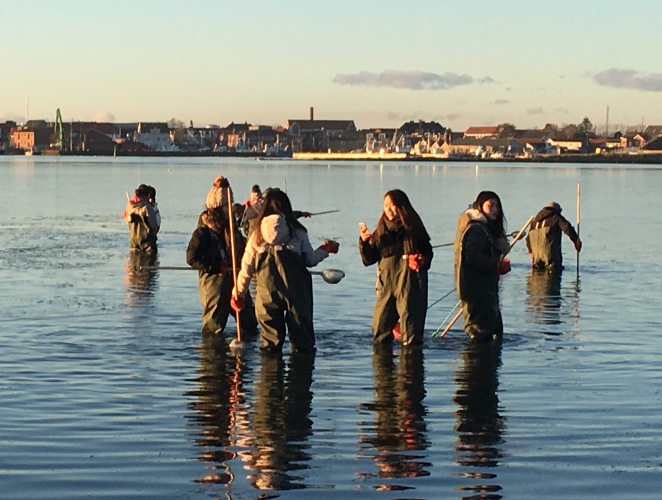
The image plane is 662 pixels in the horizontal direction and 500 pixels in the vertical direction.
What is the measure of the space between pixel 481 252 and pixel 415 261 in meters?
0.83

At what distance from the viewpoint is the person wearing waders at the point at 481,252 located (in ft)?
41.0

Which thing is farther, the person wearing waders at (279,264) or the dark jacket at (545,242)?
the dark jacket at (545,242)

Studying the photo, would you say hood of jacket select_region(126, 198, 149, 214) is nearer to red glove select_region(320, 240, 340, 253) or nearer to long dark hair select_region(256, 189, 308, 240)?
long dark hair select_region(256, 189, 308, 240)

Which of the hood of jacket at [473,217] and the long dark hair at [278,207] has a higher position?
the long dark hair at [278,207]

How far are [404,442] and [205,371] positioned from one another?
359 centimetres

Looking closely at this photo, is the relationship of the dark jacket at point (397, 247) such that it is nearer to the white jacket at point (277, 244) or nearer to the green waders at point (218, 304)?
the white jacket at point (277, 244)

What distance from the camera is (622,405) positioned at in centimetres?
1065

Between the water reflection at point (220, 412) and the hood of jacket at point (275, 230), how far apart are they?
1422mm

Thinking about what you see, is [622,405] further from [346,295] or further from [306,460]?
[346,295]

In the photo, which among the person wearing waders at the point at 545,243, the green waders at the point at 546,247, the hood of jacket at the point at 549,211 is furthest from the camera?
the green waders at the point at 546,247

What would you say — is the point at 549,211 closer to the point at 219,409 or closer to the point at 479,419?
the point at 479,419

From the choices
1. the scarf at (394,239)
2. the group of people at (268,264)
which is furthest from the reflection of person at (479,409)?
the group of people at (268,264)

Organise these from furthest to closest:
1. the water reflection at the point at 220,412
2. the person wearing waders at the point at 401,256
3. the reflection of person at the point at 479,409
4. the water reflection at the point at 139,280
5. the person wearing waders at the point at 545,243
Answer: the person wearing waders at the point at 545,243 → the water reflection at the point at 139,280 → the person wearing waders at the point at 401,256 → the reflection of person at the point at 479,409 → the water reflection at the point at 220,412

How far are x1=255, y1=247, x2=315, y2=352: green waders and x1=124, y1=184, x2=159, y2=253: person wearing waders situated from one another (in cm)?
1326
